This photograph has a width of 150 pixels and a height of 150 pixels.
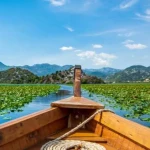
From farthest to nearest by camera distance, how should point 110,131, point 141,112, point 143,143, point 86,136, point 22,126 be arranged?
point 141,112
point 86,136
point 110,131
point 22,126
point 143,143

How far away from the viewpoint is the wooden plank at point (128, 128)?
269cm

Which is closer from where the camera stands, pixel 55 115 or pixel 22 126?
pixel 22 126

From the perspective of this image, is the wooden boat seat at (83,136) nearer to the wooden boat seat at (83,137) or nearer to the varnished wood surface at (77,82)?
the wooden boat seat at (83,137)

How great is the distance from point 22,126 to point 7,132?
295 mm

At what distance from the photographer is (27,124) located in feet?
10.6

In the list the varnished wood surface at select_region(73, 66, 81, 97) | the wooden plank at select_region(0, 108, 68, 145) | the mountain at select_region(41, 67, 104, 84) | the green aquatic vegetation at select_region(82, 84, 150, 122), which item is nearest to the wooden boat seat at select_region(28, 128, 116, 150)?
the wooden plank at select_region(0, 108, 68, 145)

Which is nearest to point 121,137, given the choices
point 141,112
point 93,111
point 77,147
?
point 77,147

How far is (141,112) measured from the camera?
35.2 feet

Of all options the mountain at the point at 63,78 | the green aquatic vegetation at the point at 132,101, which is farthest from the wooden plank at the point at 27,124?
the mountain at the point at 63,78

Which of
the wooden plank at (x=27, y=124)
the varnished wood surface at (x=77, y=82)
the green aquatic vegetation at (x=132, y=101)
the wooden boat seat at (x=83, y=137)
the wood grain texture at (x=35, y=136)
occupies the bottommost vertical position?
the green aquatic vegetation at (x=132, y=101)

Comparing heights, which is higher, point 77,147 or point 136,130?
point 136,130

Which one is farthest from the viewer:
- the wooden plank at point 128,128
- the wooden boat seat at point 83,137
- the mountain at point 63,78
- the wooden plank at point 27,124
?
the mountain at point 63,78

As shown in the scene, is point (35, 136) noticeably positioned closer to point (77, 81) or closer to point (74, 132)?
point (74, 132)

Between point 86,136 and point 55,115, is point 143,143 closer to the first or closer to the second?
point 86,136
